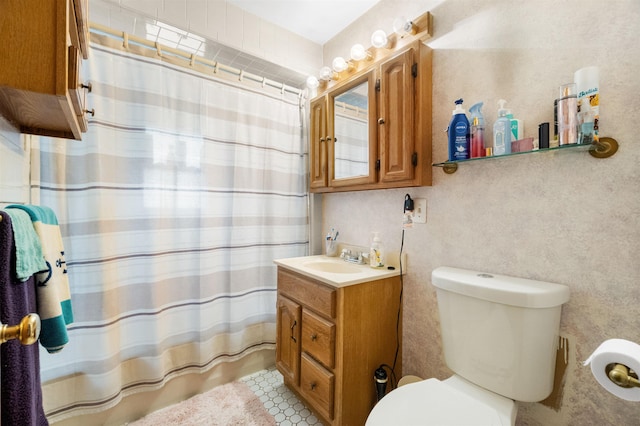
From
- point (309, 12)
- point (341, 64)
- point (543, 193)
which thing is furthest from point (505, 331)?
point (309, 12)

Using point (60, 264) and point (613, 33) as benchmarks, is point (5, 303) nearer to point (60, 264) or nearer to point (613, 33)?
point (60, 264)

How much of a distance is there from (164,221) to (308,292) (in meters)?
0.90

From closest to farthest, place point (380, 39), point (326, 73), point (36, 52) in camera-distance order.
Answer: point (36, 52) < point (380, 39) < point (326, 73)

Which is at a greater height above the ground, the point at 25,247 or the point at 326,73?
the point at 326,73

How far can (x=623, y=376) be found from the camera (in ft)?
1.99

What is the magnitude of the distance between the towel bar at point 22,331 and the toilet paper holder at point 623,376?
1118mm

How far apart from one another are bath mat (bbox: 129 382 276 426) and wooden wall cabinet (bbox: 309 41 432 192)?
1.38 metres

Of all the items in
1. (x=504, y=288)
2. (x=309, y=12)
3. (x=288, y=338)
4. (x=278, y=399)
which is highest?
(x=309, y=12)

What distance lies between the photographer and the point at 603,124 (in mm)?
902

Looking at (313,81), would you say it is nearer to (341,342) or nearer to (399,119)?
(399,119)

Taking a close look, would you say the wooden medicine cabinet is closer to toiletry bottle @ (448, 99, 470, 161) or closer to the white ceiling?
toiletry bottle @ (448, 99, 470, 161)

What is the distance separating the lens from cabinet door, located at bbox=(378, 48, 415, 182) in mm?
1322

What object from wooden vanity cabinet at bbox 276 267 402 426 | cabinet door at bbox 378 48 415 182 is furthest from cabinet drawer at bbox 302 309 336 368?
cabinet door at bbox 378 48 415 182

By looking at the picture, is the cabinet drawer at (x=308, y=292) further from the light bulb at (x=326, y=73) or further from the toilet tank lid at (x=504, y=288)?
the light bulb at (x=326, y=73)
